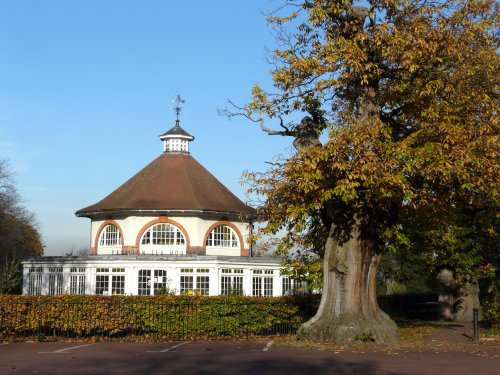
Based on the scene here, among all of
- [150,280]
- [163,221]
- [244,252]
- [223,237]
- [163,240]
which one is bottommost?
[150,280]

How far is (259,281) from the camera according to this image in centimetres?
4462

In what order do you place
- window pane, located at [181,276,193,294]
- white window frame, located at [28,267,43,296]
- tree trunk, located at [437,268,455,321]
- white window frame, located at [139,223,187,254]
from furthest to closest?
white window frame, located at [139,223,187,254], white window frame, located at [28,267,43,296], window pane, located at [181,276,193,294], tree trunk, located at [437,268,455,321]

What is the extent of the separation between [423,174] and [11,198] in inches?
2145

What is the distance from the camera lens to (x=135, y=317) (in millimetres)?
→ 22297

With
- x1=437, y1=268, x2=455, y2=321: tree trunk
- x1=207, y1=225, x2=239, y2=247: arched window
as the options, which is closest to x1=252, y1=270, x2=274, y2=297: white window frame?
x1=207, y1=225, x2=239, y2=247: arched window

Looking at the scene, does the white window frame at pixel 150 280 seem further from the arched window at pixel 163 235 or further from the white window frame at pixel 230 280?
the arched window at pixel 163 235

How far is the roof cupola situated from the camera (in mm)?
54781

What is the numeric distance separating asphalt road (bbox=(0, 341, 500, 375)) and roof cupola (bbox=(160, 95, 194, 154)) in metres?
35.7

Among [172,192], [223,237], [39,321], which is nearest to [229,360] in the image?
[39,321]

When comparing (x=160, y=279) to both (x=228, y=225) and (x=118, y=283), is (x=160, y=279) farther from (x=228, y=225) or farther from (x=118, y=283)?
(x=228, y=225)

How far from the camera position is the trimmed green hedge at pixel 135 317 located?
71.7 ft

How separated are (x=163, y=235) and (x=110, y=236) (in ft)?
13.2

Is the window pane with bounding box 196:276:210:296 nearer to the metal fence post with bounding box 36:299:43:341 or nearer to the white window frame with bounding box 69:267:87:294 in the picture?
the white window frame with bounding box 69:267:87:294

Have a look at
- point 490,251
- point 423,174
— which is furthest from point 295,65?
point 490,251
